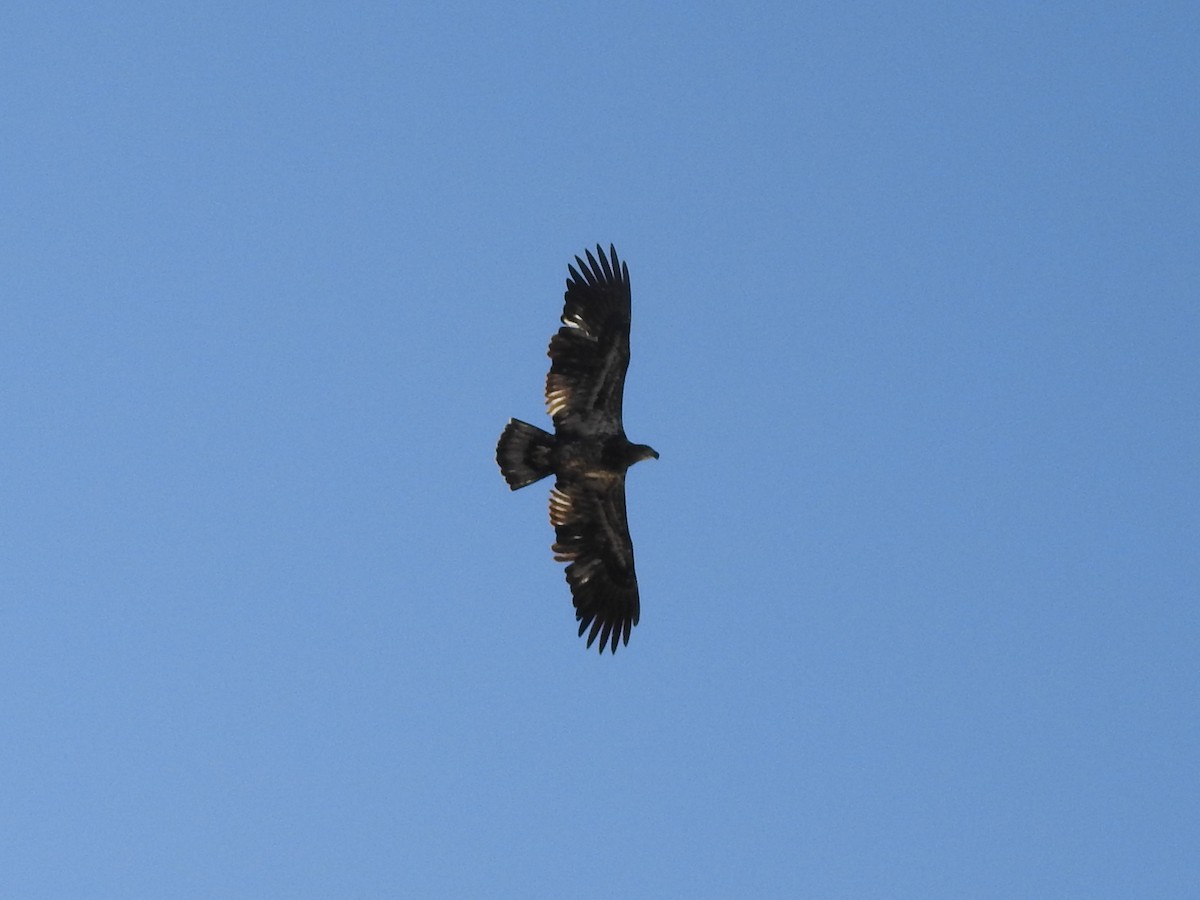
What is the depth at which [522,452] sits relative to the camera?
84.6 feet

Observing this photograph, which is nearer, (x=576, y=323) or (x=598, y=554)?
(x=576, y=323)

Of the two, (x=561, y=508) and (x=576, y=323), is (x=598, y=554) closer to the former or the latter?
(x=561, y=508)

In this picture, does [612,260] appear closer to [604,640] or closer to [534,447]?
[534,447]

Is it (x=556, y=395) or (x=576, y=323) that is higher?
(x=576, y=323)

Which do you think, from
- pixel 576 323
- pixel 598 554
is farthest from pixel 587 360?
pixel 598 554

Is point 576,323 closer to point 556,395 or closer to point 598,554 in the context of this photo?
point 556,395

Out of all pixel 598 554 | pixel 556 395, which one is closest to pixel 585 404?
pixel 556 395

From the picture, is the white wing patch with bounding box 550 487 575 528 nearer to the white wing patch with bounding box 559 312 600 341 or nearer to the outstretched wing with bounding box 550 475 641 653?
the outstretched wing with bounding box 550 475 641 653

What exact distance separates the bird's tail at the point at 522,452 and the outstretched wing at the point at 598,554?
1.77ft

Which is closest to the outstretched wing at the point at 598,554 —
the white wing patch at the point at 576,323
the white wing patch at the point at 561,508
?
→ the white wing patch at the point at 561,508

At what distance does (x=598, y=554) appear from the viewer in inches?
1060

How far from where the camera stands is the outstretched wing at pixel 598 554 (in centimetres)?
2648

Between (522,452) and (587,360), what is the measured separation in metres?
1.28

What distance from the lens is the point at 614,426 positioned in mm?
25906
